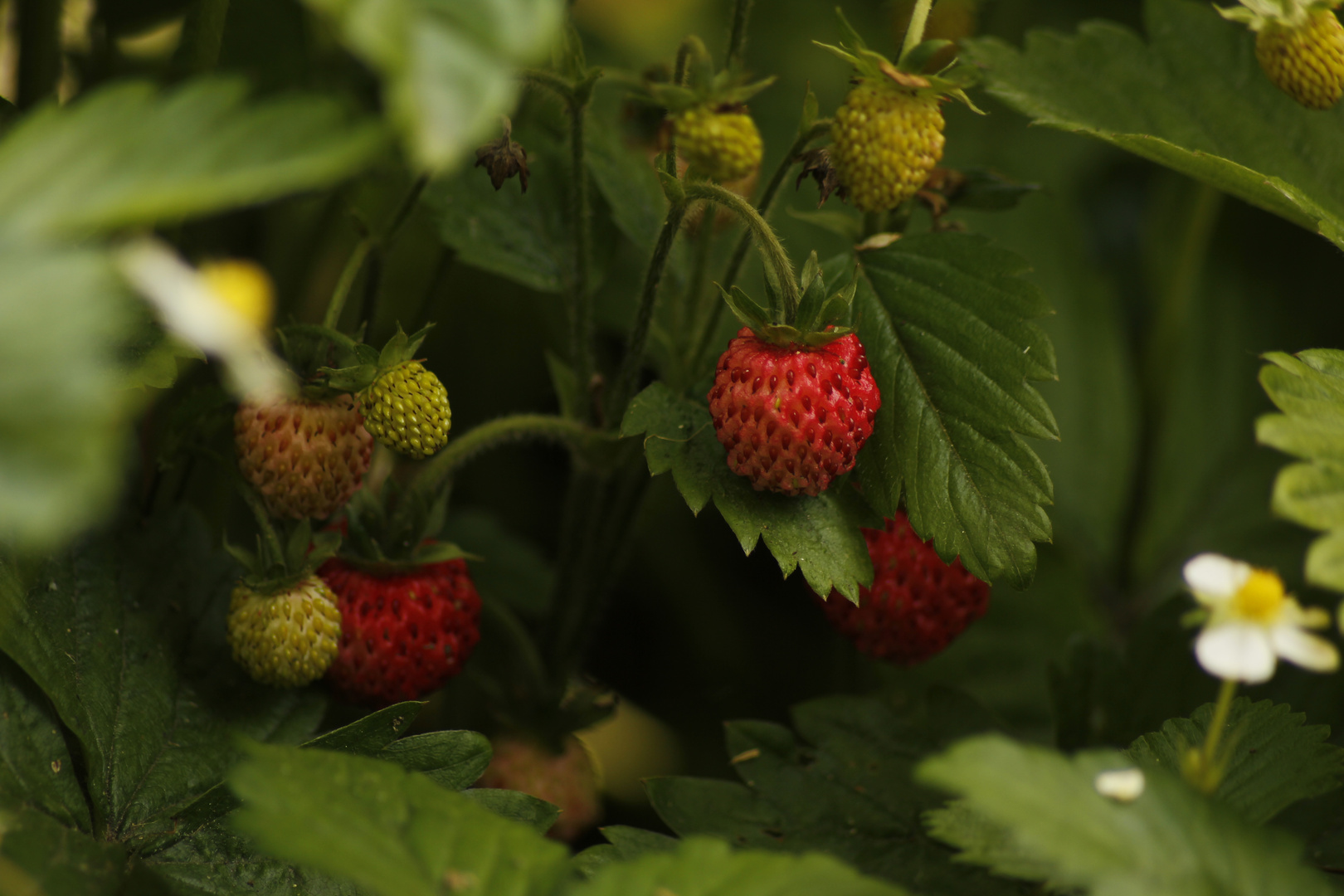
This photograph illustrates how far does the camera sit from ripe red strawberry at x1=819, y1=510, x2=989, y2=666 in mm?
759

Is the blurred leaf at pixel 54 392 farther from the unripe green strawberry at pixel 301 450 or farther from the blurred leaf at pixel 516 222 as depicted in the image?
the blurred leaf at pixel 516 222

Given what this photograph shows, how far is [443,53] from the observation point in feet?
1.08

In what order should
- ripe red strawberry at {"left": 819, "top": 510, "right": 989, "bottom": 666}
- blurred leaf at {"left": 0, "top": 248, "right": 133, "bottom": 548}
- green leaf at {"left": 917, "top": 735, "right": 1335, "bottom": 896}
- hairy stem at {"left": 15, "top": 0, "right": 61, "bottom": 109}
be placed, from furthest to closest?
hairy stem at {"left": 15, "top": 0, "right": 61, "bottom": 109}, ripe red strawberry at {"left": 819, "top": 510, "right": 989, "bottom": 666}, green leaf at {"left": 917, "top": 735, "right": 1335, "bottom": 896}, blurred leaf at {"left": 0, "top": 248, "right": 133, "bottom": 548}

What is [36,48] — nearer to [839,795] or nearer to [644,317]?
[644,317]

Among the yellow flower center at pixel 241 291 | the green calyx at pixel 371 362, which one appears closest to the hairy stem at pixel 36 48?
the green calyx at pixel 371 362

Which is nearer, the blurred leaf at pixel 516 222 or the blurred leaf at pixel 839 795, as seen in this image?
the blurred leaf at pixel 839 795

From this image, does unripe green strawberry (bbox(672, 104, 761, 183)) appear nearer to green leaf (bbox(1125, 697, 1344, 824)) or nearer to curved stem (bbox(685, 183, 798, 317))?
curved stem (bbox(685, 183, 798, 317))

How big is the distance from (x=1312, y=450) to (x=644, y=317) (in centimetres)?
40

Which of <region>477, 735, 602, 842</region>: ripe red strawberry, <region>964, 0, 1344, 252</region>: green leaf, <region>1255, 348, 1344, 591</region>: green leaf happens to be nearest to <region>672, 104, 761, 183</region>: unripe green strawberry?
<region>964, 0, 1344, 252</region>: green leaf

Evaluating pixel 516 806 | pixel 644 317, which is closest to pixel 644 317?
pixel 644 317

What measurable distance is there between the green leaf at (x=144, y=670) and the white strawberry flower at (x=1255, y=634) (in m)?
0.54

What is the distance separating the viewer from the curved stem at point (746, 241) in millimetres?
708

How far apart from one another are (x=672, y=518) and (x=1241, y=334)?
74 cm

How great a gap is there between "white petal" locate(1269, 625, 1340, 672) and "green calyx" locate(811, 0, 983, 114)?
1.14 feet
